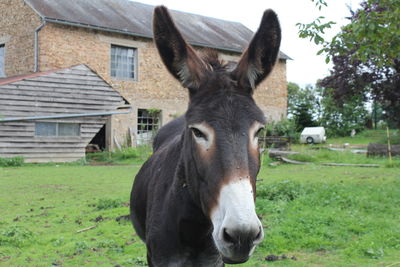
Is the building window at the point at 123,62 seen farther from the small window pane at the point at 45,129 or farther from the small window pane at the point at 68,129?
the small window pane at the point at 45,129

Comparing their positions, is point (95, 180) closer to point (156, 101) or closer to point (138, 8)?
point (156, 101)

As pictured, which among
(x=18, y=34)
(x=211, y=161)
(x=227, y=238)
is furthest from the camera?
(x=18, y=34)

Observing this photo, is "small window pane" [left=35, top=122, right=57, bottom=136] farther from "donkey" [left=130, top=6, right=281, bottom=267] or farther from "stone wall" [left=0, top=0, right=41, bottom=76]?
"donkey" [left=130, top=6, right=281, bottom=267]

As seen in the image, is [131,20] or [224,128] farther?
[131,20]

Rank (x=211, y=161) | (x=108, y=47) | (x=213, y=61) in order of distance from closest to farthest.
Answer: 1. (x=211, y=161)
2. (x=213, y=61)
3. (x=108, y=47)

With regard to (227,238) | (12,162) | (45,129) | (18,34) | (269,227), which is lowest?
(12,162)

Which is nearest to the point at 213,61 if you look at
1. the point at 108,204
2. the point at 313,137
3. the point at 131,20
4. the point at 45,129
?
the point at 108,204

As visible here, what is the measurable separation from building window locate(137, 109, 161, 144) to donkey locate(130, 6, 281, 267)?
21.6 meters

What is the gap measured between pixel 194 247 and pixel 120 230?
3.95 meters

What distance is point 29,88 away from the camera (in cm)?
1803

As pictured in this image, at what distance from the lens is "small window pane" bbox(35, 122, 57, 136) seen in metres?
18.7

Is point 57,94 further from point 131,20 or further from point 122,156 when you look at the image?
point 131,20

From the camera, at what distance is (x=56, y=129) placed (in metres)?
19.3

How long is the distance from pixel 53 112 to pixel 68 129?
1.18m
